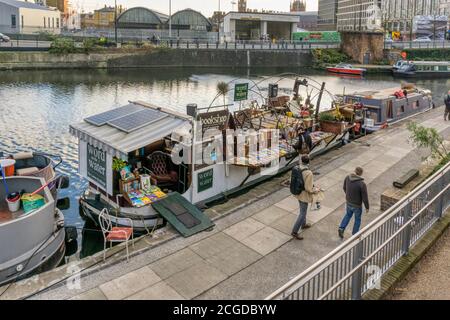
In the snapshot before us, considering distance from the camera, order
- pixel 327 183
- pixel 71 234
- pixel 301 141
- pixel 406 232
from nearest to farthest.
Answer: pixel 406 232
pixel 71 234
pixel 327 183
pixel 301 141

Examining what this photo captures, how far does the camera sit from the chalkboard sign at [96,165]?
1338 centimetres

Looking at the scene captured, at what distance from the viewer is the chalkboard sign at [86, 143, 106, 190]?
43.9 ft

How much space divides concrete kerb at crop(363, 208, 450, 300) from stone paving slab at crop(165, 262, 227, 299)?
3143mm

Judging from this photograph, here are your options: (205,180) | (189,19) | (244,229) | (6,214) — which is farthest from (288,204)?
(189,19)

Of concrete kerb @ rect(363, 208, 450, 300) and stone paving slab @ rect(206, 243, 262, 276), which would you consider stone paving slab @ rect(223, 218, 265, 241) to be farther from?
concrete kerb @ rect(363, 208, 450, 300)

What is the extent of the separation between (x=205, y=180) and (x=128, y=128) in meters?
2.97

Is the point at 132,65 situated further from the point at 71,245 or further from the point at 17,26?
the point at 71,245

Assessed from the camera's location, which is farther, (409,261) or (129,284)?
(129,284)

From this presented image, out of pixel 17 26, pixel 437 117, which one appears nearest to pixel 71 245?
pixel 437 117

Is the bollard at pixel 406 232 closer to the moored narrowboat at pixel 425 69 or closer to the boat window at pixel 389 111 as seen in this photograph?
the boat window at pixel 389 111

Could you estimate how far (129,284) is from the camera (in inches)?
362

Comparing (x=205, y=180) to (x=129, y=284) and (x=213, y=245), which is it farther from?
(x=129, y=284)

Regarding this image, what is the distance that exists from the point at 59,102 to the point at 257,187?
2818 cm

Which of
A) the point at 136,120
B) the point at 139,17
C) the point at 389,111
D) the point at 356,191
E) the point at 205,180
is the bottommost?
the point at 205,180
